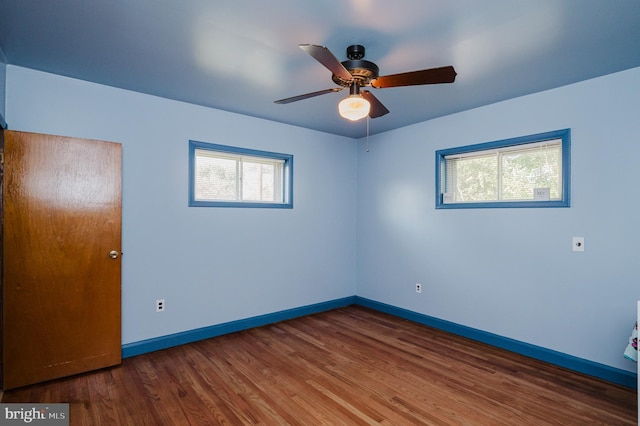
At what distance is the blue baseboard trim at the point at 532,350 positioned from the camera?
2.60m

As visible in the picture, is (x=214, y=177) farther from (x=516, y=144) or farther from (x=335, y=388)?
(x=516, y=144)

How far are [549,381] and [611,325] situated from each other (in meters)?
0.69

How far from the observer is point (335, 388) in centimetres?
253

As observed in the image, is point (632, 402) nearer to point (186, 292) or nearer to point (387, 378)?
point (387, 378)

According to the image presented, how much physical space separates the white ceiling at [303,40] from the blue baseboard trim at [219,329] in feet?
7.91

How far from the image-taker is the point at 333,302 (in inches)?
184

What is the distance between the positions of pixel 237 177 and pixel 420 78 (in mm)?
2524

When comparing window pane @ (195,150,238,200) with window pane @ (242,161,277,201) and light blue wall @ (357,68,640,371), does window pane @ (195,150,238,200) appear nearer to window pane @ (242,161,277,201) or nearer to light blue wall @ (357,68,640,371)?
window pane @ (242,161,277,201)

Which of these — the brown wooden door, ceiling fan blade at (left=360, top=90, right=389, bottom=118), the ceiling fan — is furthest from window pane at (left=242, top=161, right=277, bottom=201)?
the ceiling fan

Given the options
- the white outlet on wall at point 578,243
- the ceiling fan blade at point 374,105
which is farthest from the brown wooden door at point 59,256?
the white outlet on wall at point 578,243

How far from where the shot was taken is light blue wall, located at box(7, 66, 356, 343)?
9.34ft

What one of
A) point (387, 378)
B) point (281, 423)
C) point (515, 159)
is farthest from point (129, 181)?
point (515, 159)

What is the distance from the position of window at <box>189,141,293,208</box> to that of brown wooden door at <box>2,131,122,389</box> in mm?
845

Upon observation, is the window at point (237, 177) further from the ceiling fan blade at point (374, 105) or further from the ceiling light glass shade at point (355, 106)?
the ceiling light glass shade at point (355, 106)
